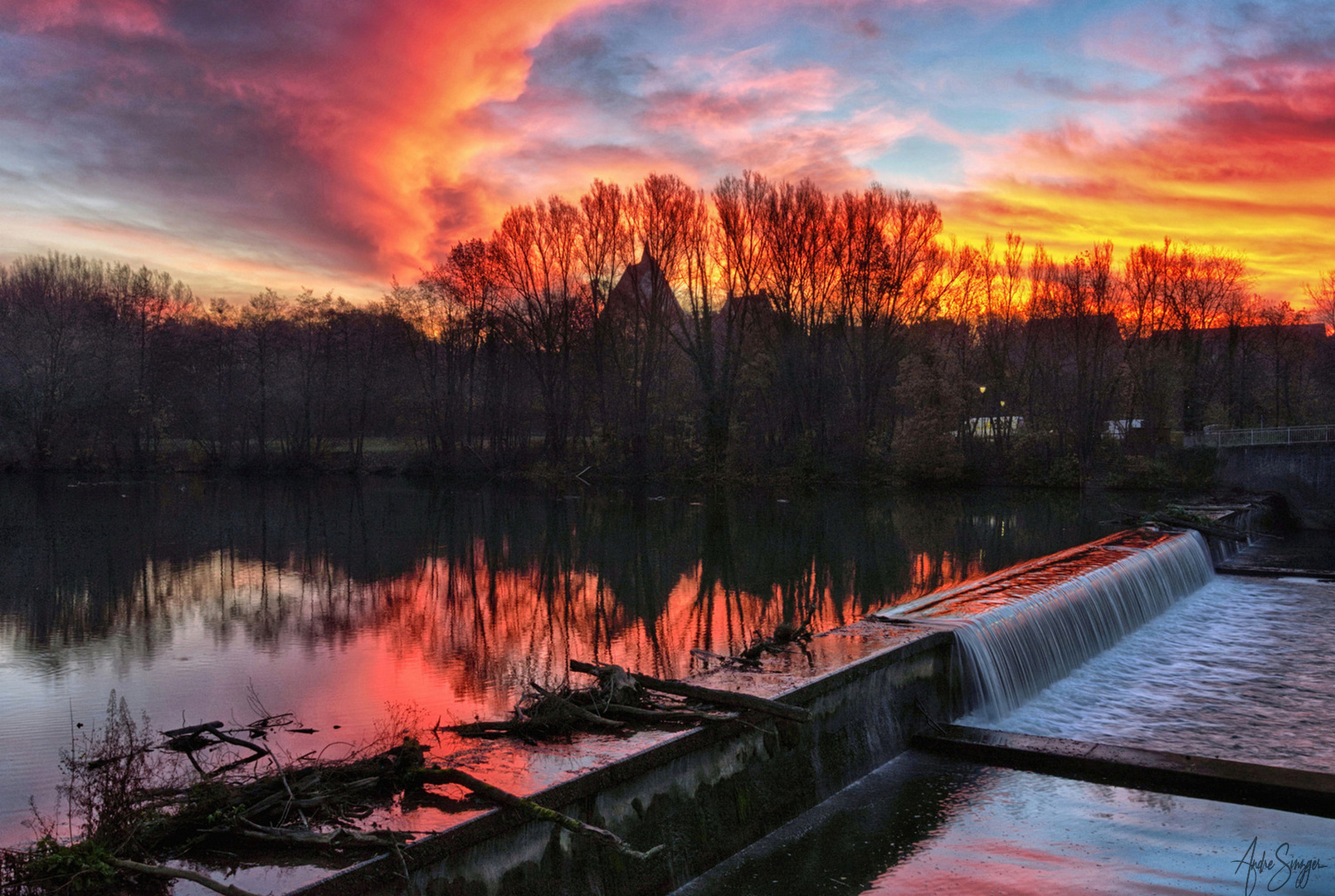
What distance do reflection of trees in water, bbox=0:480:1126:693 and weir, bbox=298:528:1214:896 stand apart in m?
3.22

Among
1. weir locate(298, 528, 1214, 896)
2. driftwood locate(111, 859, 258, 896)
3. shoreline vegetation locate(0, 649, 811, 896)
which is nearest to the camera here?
driftwood locate(111, 859, 258, 896)

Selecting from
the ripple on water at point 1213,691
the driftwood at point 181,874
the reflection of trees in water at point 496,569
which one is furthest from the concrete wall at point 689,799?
the reflection of trees in water at point 496,569

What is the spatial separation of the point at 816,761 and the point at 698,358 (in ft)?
147

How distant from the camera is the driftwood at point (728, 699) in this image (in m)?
7.05

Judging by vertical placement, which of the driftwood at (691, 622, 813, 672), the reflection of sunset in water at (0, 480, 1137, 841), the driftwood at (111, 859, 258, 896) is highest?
the driftwood at (111, 859, 258, 896)

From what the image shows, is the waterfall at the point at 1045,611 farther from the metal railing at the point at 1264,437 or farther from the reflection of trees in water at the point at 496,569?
the metal railing at the point at 1264,437

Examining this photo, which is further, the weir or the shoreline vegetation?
the weir

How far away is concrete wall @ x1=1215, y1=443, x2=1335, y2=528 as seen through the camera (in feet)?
103

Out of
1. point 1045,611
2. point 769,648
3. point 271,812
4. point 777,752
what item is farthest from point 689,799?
point 1045,611

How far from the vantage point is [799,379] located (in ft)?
168

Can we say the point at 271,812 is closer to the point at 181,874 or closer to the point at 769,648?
the point at 181,874

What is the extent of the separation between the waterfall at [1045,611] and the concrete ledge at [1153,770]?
1568 millimetres

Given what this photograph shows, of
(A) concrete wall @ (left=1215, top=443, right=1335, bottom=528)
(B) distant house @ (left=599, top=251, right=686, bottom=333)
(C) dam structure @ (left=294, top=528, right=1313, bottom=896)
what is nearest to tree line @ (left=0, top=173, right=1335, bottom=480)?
(B) distant house @ (left=599, top=251, right=686, bottom=333)

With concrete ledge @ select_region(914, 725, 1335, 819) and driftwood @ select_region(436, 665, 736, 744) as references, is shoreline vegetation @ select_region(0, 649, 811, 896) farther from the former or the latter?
concrete ledge @ select_region(914, 725, 1335, 819)
